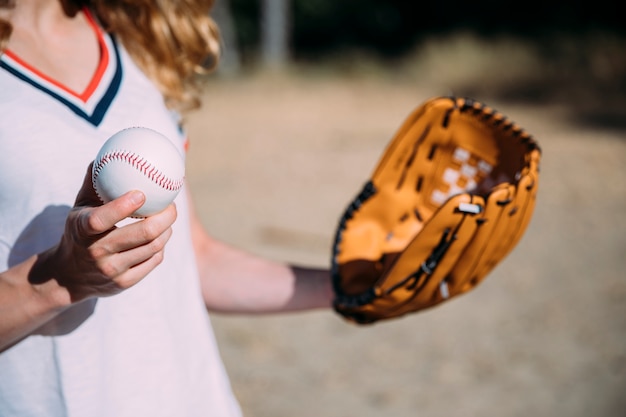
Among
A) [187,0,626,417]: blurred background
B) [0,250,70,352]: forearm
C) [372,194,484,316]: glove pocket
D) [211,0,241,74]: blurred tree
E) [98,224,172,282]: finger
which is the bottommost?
[211,0,241,74]: blurred tree

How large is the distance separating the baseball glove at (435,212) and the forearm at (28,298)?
0.74 m

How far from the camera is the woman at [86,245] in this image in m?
0.99

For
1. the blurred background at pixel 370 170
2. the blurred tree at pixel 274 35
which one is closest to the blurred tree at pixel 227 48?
the blurred background at pixel 370 170

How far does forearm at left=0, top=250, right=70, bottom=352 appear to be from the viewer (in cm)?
101

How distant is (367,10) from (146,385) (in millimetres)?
17378

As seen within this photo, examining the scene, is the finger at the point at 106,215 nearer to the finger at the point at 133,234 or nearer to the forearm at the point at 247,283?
the finger at the point at 133,234

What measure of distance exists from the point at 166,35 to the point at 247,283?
0.58m

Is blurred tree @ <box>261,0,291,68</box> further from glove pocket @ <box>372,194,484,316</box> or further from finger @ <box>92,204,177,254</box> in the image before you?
finger @ <box>92,204,177,254</box>

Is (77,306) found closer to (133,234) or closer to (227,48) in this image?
(133,234)

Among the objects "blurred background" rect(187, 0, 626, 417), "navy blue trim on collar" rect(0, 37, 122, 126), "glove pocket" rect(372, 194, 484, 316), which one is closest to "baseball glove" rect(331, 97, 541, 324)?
"glove pocket" rect(372, 194, 484, 316)

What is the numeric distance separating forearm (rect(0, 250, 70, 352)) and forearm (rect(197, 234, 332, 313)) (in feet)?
1.80

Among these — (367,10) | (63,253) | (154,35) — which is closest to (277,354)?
(154,35)

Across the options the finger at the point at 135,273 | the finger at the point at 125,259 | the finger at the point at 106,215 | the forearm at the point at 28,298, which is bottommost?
the forearm at the point at 28,298

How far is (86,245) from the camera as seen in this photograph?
94 centimetres
